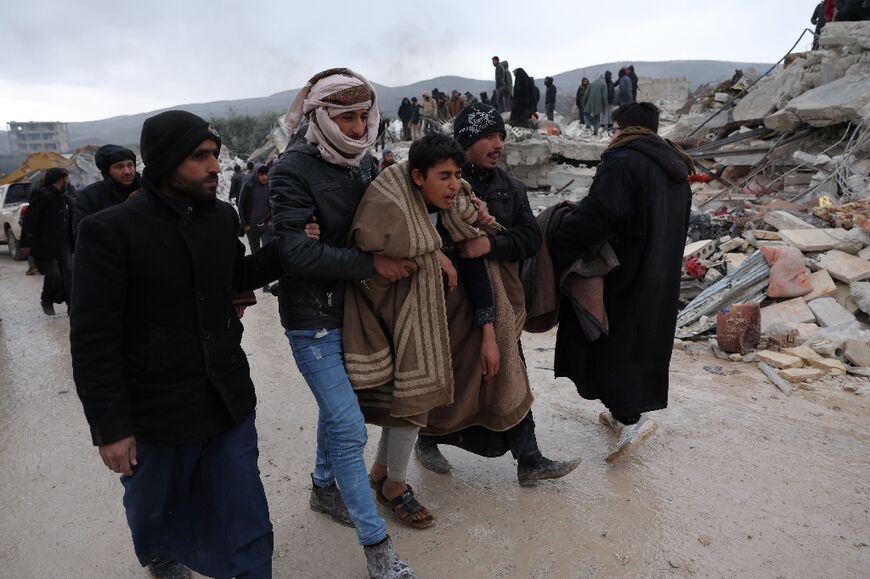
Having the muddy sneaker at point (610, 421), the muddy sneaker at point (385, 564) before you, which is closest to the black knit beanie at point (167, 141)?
the muddy sneaker at point (385, 564)

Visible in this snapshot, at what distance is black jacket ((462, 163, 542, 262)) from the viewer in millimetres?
2650

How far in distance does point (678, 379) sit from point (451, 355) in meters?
2.54

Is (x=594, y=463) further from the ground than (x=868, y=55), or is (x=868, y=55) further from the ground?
(x=868, y=55)

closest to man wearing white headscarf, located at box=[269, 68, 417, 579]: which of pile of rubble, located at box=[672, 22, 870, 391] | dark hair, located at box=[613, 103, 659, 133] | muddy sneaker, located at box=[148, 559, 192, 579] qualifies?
muddy sneaker, located at box=[148, 559, 192, 579]

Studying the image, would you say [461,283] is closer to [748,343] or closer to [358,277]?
[358,277]

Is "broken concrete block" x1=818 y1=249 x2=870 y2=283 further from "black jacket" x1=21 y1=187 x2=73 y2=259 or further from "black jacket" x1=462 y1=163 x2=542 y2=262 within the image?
"black jacket" x1=21 y1=187 x2=73 y2=259

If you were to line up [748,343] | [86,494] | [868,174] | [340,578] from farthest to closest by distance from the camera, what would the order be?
1. [868,174]
2. [748,343]
3. [86,494]
4. [340,578]

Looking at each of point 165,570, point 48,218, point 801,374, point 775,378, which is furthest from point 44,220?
point 801,374

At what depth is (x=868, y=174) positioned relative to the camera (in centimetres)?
834

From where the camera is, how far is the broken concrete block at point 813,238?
6230 millimetres

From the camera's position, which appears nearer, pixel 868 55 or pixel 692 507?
pixel 692 507

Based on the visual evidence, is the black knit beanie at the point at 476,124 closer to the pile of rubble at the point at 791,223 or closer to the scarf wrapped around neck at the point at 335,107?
the scarf wrapped around neck at the point at 335,107

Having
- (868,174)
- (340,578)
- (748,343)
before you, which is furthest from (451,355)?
(868,174)

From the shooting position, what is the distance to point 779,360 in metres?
4.58
